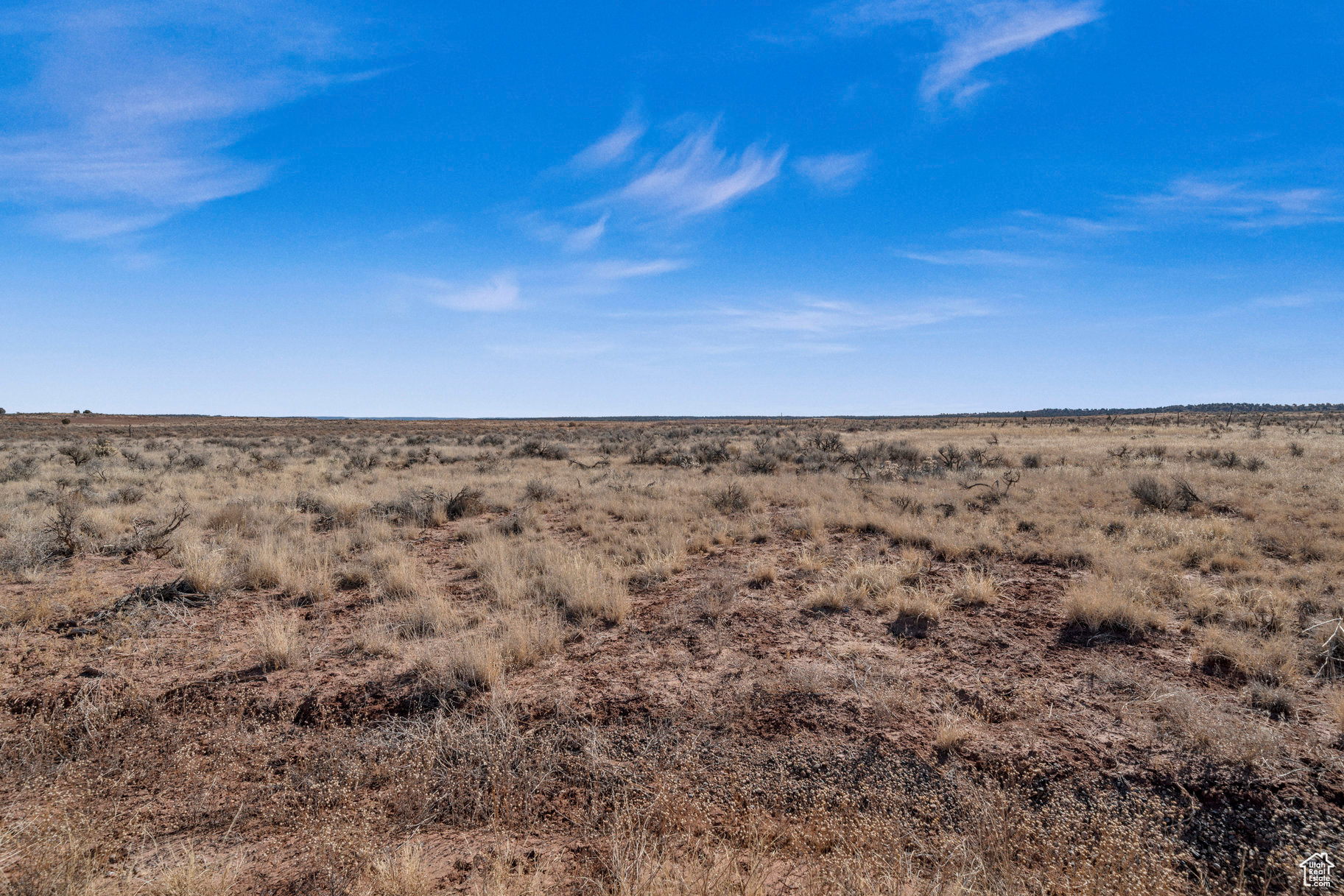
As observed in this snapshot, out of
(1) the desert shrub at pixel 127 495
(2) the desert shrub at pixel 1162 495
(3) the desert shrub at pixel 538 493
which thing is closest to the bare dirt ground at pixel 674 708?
(2) the desert shrub at pixel 1162 495

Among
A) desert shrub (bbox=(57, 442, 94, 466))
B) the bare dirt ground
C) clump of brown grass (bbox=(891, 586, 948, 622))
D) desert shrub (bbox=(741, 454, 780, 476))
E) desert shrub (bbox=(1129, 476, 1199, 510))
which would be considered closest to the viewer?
the bare dirt ground

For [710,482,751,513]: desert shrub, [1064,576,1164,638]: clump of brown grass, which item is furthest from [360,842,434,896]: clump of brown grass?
[710,482,751,513]: desert shrub

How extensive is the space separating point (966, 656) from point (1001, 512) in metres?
7.51

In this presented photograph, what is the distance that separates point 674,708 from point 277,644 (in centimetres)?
381

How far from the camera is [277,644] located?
211 inches

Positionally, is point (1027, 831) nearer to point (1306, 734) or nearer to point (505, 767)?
point (1306, 734)

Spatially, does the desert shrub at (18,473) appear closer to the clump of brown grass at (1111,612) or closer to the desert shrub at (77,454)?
the desert shrub at (77,454)

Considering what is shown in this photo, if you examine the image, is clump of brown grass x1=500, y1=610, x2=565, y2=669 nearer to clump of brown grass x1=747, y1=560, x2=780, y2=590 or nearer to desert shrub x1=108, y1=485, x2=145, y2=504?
clump of brown grass x1=747, y1=560, x2=780, y2=590

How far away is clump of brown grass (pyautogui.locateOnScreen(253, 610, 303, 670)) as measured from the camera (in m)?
5.32

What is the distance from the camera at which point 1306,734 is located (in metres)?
4.03

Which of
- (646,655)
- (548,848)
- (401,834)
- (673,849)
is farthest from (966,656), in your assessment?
(401,834)

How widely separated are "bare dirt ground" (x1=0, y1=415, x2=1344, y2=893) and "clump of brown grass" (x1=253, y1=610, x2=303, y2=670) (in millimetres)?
64

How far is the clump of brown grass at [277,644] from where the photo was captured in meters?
5.32

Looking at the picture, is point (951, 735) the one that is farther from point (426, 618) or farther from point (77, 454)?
point (77, 454)
